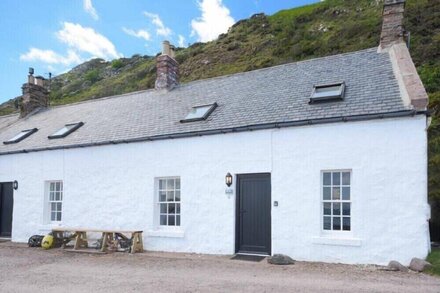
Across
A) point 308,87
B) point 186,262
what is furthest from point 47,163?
point 308,87

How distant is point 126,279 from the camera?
8.02 m

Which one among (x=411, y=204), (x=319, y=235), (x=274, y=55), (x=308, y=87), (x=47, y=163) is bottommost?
(x=319, y=235)

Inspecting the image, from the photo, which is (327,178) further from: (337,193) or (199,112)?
(199,112)

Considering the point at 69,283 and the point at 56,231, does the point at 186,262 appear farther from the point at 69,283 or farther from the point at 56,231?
the point at 56,231

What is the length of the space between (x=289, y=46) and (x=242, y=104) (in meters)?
27.3

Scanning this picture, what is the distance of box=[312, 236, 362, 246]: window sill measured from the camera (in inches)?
359

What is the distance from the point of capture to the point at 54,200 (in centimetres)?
1452

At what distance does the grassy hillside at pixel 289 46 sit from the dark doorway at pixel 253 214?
749 cm

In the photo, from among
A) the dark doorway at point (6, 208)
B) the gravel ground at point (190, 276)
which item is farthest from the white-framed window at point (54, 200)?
the gravel ground at point (190, 276)

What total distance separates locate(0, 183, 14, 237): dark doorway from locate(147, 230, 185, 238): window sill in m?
7.08

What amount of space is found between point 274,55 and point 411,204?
3021cm

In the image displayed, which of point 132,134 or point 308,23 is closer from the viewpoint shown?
point 132,134

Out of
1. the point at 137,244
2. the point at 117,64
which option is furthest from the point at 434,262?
the point at 117,64

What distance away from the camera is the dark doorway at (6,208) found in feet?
51.0
